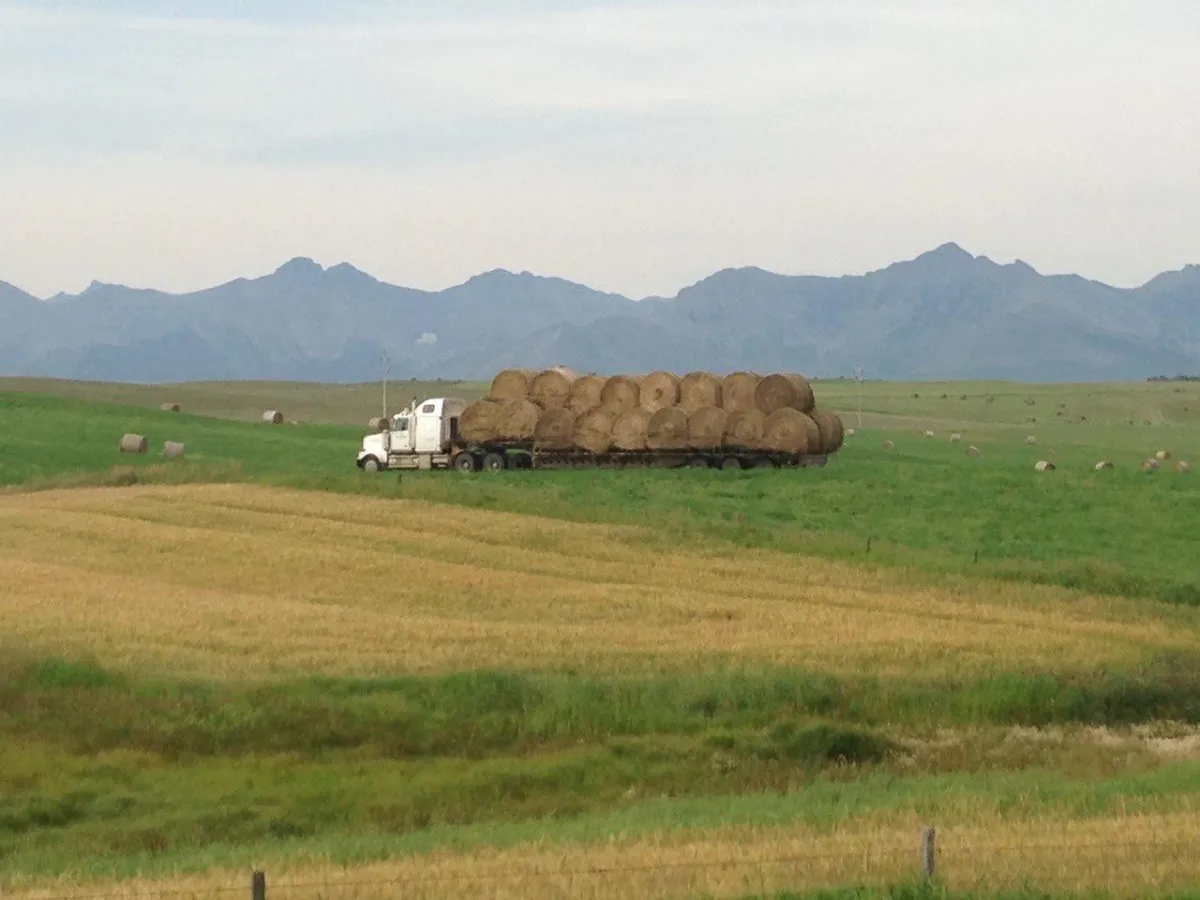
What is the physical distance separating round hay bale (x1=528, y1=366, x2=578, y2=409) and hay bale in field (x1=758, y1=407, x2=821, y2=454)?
19.4 feet

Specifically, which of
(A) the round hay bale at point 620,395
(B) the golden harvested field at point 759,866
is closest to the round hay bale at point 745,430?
(A) the round hay bale at point 620,395

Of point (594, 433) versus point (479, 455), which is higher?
point (594, 433)

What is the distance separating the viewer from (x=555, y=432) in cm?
5309

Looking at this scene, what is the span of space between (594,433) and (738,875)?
39928 mm

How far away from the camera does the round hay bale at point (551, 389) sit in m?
54.2

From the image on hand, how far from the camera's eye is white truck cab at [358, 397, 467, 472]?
54656mm

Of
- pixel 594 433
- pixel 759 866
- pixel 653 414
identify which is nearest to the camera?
pixel 759 866

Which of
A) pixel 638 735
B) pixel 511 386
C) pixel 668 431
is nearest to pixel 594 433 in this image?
pixel 668 431

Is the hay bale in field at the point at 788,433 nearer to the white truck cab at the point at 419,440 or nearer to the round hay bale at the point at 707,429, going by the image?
the round hay bale at the point at 707,429

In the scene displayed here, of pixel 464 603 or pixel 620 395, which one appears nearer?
pixel 464 603

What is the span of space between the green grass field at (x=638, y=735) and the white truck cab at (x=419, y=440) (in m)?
13.6

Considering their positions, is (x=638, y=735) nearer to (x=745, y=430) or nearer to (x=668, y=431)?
(x=668, y=431)

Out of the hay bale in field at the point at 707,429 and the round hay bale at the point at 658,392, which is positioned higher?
the round hay bale at the point at 658,392

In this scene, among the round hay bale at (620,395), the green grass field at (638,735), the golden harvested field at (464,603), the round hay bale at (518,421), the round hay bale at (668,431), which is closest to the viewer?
the green grass field at (638,735)
